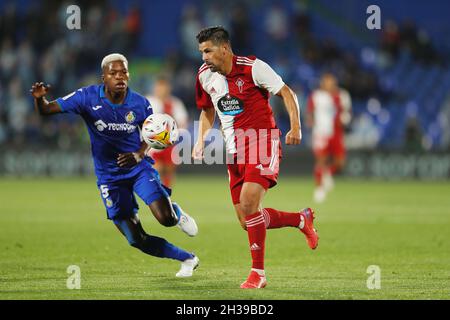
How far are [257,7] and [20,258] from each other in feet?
63.5

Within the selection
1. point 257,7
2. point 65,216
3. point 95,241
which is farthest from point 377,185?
point 95,241

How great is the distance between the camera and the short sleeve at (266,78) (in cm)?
815

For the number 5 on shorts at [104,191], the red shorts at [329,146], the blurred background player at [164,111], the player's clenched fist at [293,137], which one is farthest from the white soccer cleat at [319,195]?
the player's clenched fist at [293,137]

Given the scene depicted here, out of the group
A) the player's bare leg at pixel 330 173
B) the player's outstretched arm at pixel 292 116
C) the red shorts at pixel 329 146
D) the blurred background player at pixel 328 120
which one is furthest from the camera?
the red shorts at pixel 329 146

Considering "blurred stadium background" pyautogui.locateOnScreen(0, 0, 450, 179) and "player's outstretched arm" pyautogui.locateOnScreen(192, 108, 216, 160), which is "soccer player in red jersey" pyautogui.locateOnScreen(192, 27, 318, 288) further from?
"blurred stadium background" pyautogui.locateOnScreen(0, 0, 450, 179)

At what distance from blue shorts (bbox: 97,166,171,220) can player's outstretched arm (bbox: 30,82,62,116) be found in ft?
2.84

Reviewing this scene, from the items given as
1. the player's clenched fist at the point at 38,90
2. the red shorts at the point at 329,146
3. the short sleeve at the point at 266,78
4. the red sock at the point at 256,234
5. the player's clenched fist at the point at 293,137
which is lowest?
the red sock at the point at 256,234

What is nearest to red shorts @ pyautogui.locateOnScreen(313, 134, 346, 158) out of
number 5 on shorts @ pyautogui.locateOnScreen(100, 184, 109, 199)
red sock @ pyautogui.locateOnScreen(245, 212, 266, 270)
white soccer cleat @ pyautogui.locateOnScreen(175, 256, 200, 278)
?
white soccer cleat @ pyautogui.locateOnScreen(175, 256, 200, 278)

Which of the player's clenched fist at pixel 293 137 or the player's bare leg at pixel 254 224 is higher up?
the player's clenched fist at pixel 293 137

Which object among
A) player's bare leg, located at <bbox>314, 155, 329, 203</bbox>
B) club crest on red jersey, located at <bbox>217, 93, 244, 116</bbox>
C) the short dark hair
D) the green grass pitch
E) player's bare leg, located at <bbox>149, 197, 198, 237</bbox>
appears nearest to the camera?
the green grass pitch

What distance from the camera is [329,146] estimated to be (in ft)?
65.1

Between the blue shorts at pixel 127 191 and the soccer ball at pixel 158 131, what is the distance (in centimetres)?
31

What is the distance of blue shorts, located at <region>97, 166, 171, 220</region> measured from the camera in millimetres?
8702

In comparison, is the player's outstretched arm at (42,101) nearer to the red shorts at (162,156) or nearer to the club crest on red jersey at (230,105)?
the club crest on red jersey at (230,105)
